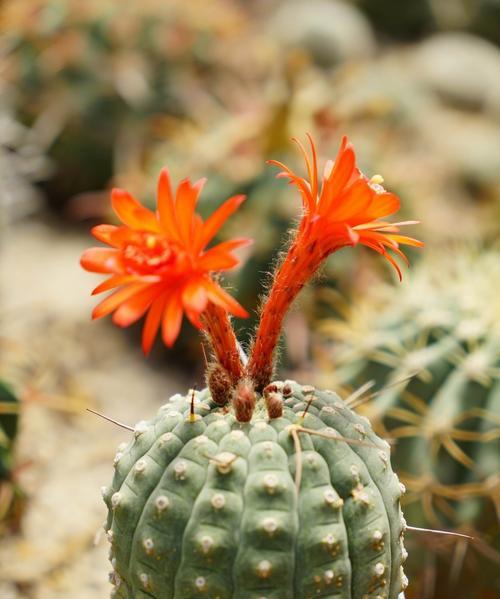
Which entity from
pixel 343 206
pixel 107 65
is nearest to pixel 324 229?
pixel 343 206

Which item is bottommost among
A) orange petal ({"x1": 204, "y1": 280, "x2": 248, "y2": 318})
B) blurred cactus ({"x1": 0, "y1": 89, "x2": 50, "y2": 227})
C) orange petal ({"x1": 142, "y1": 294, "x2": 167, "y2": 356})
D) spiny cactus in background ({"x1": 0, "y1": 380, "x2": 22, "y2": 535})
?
spiny cactus in background ({"x1": 0, "y1": 380, "x2": 22, "y2": 535})

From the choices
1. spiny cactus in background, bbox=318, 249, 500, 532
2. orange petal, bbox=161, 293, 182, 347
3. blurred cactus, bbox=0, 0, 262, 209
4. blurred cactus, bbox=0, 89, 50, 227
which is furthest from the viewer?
blurred cactus, bbox=0, 0, 262, 209

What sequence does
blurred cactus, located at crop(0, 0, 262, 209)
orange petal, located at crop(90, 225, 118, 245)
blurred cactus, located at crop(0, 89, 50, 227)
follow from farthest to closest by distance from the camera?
blurred cactus, located at crop(0, 0, 262, 209)
blurred cactus, located at crop(0, 89, 50, 227)
orange petal, located at crop(90, 225, 118, 245)

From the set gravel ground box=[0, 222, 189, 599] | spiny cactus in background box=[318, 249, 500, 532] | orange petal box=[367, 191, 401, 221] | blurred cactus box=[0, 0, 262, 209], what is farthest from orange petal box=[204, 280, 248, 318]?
blurred cactus box=[0, 0, 262, 209]

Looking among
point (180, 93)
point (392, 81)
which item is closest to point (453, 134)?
point (392, 81)

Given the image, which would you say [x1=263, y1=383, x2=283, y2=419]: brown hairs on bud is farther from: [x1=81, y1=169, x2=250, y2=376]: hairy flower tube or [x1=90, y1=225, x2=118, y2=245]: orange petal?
[x1=90, y1=225, x2=118, y2=245]: orange petal

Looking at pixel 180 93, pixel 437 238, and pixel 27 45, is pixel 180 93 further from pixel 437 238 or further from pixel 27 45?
pixel 437 238

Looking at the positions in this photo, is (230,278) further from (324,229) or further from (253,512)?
(253,512)

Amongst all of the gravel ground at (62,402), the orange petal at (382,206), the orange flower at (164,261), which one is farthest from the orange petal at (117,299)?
the gravel ground at (62,402)
